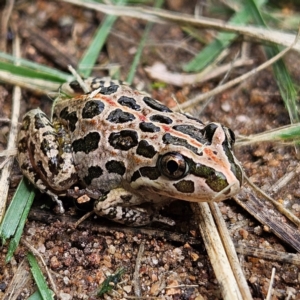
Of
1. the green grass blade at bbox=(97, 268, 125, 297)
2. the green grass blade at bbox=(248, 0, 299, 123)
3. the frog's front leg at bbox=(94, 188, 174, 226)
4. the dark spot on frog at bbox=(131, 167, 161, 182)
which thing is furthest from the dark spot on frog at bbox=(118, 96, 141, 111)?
the green grass blade at bbox=(248, 0, 299, 123)

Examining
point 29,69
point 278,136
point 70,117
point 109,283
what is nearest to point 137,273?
point 109,283

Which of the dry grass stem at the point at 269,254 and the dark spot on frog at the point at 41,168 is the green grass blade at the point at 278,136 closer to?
the dry grass stem at the point at 269,254

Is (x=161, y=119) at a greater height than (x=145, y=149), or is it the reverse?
(x=161, y=119)

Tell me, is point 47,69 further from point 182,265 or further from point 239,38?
point 182,265

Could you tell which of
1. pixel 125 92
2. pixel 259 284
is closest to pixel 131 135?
pixel 125 92

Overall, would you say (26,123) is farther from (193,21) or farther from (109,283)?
(193,21)

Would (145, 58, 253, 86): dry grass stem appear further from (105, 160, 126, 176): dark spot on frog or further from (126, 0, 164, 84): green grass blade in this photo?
(105, 160, 126, 176): dark spot on frog
